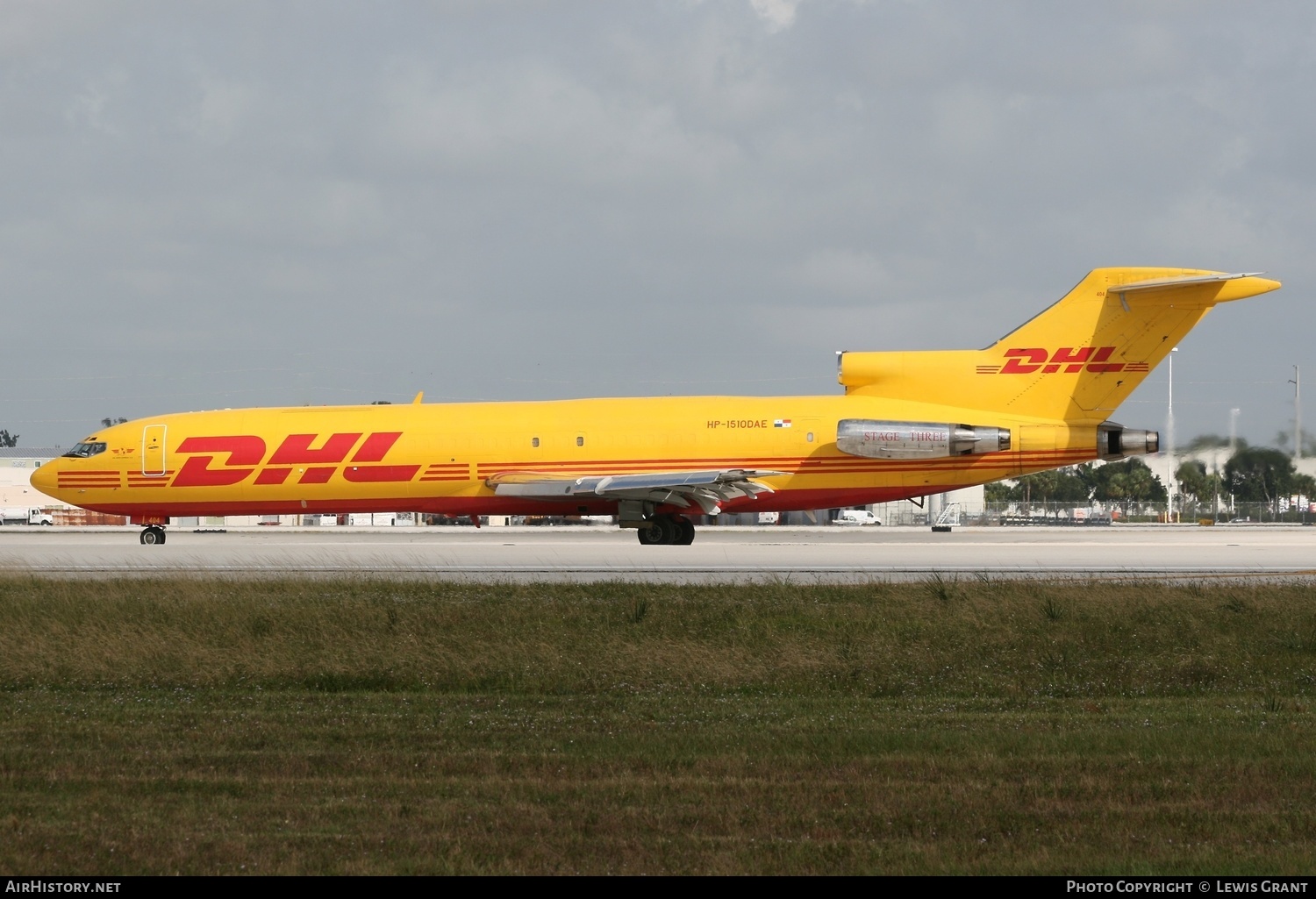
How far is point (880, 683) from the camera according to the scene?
12211mm

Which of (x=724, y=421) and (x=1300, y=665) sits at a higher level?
(x=724, y=421)

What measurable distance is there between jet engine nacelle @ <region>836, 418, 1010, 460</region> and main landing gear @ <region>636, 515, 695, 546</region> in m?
4.58

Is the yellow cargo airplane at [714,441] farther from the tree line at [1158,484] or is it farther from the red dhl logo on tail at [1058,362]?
the tree line at [1158,484]

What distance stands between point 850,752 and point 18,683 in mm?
8205

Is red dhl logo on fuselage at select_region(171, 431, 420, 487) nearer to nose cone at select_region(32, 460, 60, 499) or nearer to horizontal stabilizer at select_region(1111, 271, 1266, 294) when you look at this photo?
nose cone at select_region(32, 460, 60, 499)

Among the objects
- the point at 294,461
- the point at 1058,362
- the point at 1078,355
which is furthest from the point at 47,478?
the point at 1078,355

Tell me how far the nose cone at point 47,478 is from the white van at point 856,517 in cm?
4764

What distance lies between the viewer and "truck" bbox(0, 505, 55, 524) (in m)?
70.2

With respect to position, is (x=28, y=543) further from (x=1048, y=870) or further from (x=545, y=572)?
(x=1048, y=870)

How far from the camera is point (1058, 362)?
3155 cm

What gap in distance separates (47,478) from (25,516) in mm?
44443

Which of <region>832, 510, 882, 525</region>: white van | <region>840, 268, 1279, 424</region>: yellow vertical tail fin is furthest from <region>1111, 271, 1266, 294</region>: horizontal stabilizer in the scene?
<region>832, 510, 882, 525</region>: white van

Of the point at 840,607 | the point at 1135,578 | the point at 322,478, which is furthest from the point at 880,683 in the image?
the point at 322,478

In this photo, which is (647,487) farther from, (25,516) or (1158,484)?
(1158,484)
